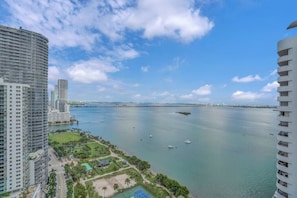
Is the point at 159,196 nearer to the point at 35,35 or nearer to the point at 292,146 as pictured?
the point at 292,146

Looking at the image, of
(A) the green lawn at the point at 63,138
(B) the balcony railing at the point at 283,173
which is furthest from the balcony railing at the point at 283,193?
(A) the green lawn at the point at 63,138

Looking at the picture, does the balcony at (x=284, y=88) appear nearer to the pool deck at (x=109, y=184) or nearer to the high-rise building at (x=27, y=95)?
the pool deck at (x=109, y=184)

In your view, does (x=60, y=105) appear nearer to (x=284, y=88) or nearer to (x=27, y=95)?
(x=27, y=95)

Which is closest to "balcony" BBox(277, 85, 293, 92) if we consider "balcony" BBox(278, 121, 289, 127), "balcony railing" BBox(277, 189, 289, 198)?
"balcony" BBox(278, 121, 289, 127)

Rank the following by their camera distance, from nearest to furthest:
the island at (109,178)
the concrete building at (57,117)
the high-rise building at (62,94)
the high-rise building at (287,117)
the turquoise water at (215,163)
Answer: the high-rise building at (287,117) < the island at (109,178) < the turquoise water at (215,163) < the concrete building at (57,117) < the high-rise building at (62,94)

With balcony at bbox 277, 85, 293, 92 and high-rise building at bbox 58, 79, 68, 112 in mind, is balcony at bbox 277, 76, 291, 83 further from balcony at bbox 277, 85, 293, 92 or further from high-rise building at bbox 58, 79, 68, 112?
high-rise building at bbox 58, 79, 68, 112

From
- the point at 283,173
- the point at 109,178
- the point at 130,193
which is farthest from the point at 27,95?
the point at 283,173

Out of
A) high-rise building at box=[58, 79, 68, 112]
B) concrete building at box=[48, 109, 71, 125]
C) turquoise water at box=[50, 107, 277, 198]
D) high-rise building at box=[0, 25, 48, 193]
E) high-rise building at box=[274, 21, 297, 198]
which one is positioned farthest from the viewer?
high-rise building at box=[58, 79, 68, 112]
